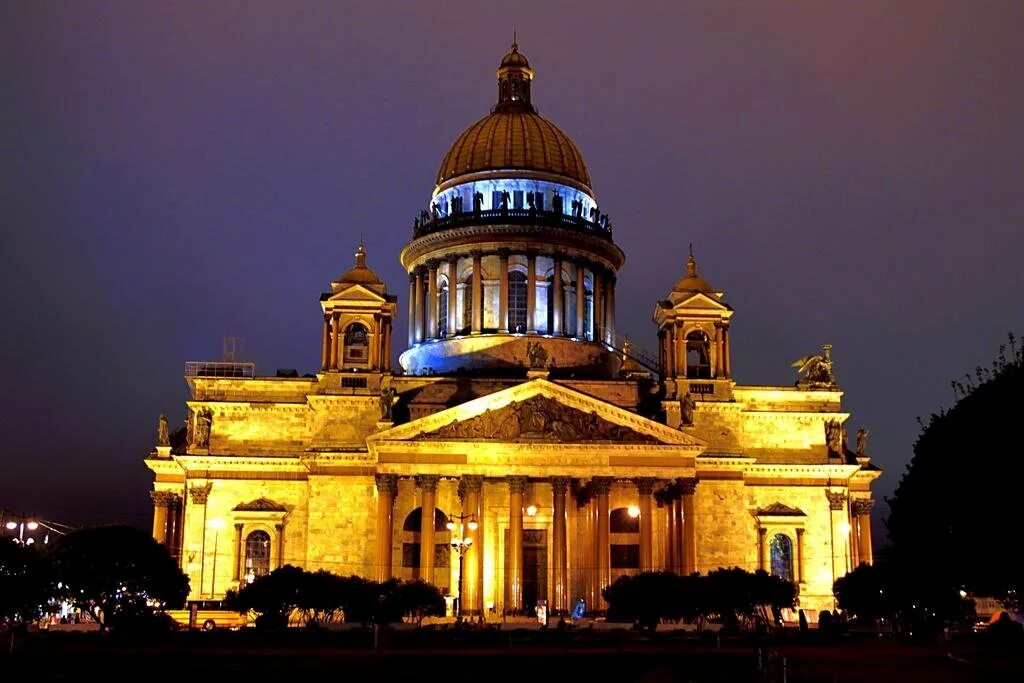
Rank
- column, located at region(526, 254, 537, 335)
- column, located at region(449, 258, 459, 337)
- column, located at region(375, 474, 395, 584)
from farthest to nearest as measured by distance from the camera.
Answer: column, located at region(449, 258, 459, 337), column, located at region(526, 254, 537, 335), column, located at region(375, 474, 395, 584)

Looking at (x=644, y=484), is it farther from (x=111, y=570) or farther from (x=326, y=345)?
(x=111, y=570)

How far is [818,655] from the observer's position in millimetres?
41594

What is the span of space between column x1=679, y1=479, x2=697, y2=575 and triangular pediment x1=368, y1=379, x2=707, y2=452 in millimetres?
1887

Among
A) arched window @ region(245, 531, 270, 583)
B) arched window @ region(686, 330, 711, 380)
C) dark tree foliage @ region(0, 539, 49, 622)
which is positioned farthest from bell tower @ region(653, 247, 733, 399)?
dark tree foliage @ region(0, 539, 49, 622)

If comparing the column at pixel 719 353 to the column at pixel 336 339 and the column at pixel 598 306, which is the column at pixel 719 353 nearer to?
the column at pixel 598 306

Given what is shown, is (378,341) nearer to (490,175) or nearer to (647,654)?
(490,175)

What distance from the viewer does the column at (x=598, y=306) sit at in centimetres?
8000

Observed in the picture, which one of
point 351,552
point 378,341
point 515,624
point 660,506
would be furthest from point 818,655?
point 378,341

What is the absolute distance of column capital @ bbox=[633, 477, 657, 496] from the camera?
62844mm

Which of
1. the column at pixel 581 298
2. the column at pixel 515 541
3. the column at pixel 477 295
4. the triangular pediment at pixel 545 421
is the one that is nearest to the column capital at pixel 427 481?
the triangular pediment at pixel 545 421

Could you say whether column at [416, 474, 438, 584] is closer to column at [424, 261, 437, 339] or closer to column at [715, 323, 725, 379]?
column at [715, 323, 725, 379]

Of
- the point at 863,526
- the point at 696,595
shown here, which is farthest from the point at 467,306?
the point at 696,595

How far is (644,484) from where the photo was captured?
207 ft

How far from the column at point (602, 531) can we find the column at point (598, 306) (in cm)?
1835
